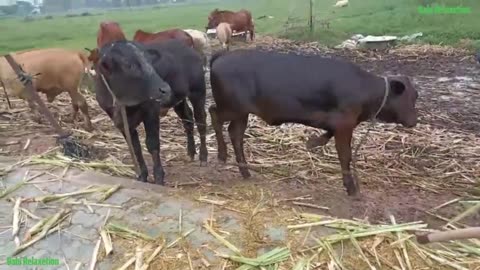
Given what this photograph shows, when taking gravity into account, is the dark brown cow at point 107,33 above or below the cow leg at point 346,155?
above

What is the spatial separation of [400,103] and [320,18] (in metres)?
16.0

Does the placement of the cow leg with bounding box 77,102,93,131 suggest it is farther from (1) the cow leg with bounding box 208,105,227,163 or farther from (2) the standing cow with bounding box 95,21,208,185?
(1) the cow leg with bounding box 208,105,227,163

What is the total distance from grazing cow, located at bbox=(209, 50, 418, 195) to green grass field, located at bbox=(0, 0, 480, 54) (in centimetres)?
516

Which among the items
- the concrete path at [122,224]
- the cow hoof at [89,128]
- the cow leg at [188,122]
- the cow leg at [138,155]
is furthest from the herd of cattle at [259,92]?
the cow hoof at [89,128]

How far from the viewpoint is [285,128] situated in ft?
25.2

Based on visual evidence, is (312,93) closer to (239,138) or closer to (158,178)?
(239,138)

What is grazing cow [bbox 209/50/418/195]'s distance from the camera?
537 cm

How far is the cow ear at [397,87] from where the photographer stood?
18.1 feet

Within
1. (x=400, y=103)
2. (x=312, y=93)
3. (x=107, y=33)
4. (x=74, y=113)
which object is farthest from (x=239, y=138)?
(x=107, y=33)

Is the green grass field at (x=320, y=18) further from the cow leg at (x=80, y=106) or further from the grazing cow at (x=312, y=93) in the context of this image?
the grazing cow at (x=312, y=93)

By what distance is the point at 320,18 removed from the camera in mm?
21094

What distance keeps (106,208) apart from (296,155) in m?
2.83

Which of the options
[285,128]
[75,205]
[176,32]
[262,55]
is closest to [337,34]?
[176,32]

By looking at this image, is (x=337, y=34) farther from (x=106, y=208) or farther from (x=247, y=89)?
(x=106, y=208)
